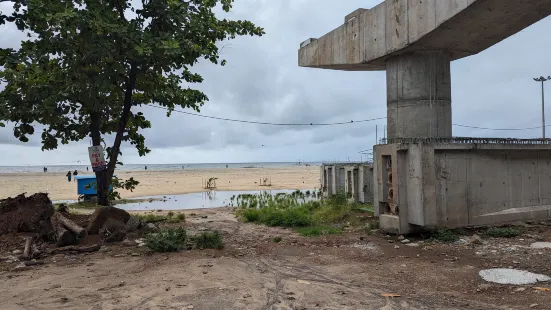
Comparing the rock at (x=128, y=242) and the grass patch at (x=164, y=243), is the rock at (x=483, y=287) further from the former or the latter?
the rock at (x=128, y=242)

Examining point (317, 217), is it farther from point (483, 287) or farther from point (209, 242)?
point (483, 287)

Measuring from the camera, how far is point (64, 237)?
9.27 meters

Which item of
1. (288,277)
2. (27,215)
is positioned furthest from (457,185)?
(27,215)

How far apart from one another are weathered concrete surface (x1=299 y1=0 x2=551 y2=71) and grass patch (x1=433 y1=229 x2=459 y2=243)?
15.8ft

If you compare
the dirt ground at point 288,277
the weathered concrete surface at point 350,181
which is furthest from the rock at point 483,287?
the weathered concrete surface at point 350,181

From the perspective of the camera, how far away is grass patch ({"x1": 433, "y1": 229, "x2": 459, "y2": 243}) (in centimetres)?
960

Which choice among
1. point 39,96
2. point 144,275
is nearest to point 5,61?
point 39,96

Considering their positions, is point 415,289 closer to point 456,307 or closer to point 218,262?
point 456,307

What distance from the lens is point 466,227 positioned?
10.6m

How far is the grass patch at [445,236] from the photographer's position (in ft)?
31.5

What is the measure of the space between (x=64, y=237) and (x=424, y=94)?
976 cm

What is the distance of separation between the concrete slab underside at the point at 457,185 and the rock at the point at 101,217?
23.0ft

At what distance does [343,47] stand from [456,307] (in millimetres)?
9525

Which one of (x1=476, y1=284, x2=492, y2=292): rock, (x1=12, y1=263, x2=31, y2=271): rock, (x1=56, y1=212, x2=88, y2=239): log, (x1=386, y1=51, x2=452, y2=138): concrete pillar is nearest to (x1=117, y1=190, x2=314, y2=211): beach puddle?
(x1=56, y1=212, x2=88, y2=239): log
